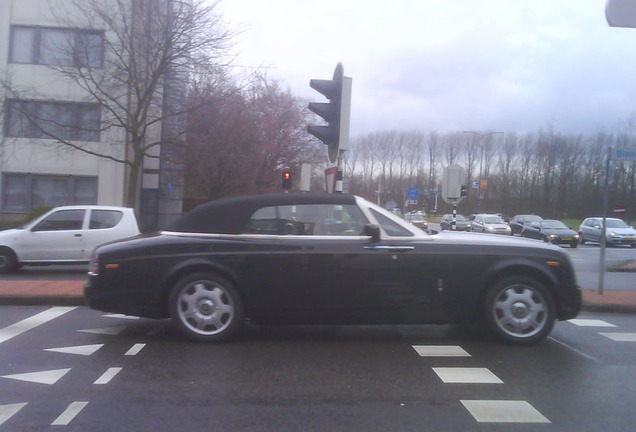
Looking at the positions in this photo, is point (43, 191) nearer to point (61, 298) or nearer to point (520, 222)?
point (61, 298)

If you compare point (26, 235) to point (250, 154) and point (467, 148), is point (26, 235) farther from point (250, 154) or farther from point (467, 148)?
point (467, 148)

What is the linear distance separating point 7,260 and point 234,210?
28.7 ft

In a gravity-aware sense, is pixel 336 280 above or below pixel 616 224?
below

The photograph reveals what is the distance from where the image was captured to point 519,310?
691cm

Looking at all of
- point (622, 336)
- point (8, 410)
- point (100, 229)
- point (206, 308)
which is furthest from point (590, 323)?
point (100, 229)

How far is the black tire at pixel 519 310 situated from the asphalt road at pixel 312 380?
20 cm

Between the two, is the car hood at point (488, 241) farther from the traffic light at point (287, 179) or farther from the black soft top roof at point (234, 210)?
the traffic light at point (287, 179)

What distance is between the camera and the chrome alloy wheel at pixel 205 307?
6840 mm

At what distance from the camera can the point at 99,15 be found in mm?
25453

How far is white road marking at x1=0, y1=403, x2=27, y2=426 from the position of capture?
15.3 ft

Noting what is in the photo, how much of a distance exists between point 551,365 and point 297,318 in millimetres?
2726

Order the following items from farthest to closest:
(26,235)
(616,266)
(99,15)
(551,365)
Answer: (99,15) < (616,266) < (26,235) < (551,365)

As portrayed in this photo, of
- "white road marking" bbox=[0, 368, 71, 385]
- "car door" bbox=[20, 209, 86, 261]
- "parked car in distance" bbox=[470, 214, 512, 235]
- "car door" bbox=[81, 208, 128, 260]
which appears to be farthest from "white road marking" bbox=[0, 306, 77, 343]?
"parked car in distance" bbox=[470, 214, 512, 235]

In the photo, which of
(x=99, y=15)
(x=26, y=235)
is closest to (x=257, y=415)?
(x=26, y=235)
